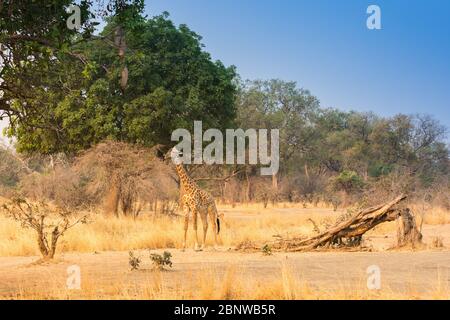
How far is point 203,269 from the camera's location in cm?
1305

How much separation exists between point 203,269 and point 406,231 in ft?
21.6

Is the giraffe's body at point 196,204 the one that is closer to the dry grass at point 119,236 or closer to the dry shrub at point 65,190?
the dry grass at point 119,236

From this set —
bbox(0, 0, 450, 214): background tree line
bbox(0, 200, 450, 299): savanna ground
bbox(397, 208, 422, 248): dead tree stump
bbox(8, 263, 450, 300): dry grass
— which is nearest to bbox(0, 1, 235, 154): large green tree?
bbox(0, 0, 450, 214): background tree line

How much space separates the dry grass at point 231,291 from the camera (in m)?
9.55

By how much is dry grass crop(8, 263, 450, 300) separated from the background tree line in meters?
3.20

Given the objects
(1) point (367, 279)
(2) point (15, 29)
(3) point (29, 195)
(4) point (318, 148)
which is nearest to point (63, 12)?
(2) point (15, 29)

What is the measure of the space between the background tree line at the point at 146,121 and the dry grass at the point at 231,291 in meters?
3.20

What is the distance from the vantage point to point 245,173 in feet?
171

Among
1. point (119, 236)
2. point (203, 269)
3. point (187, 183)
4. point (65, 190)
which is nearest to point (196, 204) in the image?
point (187, 183)

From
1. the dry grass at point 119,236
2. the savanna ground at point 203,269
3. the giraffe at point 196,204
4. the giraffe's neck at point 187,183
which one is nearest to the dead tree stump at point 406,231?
the savanna ground at point 203,269

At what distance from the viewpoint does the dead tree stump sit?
695 inches
